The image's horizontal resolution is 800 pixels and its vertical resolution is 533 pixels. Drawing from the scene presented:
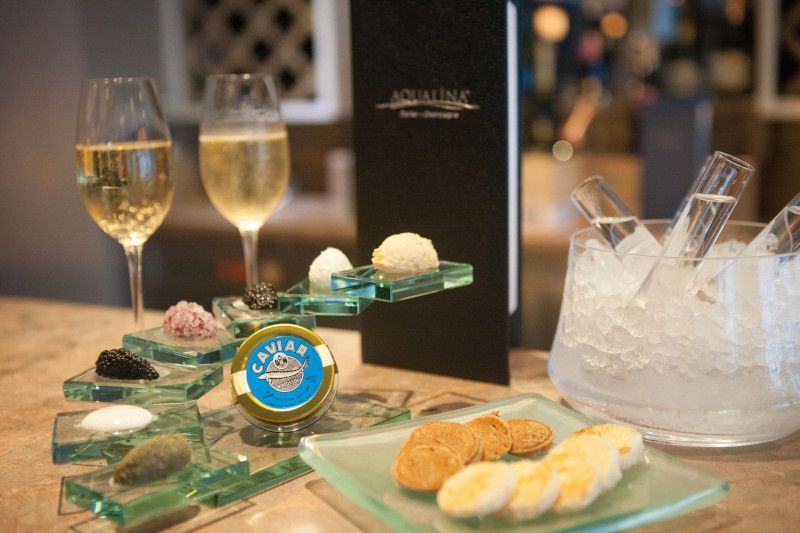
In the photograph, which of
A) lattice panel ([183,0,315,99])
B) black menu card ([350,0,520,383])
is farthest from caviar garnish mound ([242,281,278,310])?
Answer: lattice panel ([183,0,315,99])

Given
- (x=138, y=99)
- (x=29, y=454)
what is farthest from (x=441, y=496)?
(x=138, y=99)

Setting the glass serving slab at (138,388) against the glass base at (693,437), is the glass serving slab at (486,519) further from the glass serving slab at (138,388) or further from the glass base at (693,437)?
the glass serving slab at (138,388)

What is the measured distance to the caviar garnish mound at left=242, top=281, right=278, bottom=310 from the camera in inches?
46.9

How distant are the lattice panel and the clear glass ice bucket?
380 cm

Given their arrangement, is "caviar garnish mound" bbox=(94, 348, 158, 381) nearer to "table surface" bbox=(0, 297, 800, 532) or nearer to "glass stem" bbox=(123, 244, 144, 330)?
"table surface" bbox=(0, 297, 800, 532)

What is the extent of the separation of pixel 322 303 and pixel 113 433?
0.31 m

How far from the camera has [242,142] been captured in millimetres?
1452

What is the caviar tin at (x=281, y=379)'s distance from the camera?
108 cm

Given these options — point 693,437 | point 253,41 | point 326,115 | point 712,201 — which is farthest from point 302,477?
point 253,41

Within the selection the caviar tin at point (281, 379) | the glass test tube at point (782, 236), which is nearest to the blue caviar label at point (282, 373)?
the caviar tin at point (281, 379)

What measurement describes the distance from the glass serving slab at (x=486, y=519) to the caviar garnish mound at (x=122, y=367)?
221 millimetres

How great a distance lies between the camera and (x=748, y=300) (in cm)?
98

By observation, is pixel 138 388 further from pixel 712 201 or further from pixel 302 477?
pixel 712 201

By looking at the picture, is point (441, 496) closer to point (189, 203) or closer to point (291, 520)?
point (291, 520)
